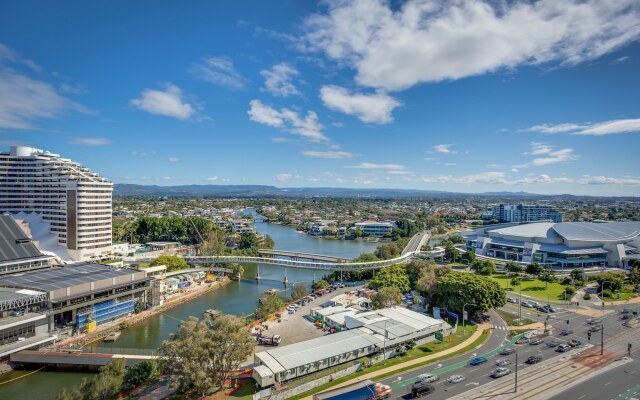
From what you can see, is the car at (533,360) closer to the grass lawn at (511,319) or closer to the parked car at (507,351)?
the parked car at (507,351)

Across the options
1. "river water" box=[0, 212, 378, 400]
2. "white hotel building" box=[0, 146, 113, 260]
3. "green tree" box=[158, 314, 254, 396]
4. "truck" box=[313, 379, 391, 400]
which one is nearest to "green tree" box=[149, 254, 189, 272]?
"river water" box=[0, 212, 378, 400]

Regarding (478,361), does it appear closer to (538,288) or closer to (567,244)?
(538,288)

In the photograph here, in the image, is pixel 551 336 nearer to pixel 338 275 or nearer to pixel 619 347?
pixel 619 347

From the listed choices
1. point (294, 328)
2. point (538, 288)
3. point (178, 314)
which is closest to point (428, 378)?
point (294, 328)

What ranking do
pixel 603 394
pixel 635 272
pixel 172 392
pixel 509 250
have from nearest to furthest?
pixel 603 394 < pixel 172 392 < pixel 635 272 < pixel 509 250

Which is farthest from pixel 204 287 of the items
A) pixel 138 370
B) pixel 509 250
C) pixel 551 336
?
pixel 509 250

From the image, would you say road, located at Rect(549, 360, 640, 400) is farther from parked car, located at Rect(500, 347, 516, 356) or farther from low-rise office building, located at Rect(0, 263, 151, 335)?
low-rise office building, located at Rect(0, 263, 151, 335)
